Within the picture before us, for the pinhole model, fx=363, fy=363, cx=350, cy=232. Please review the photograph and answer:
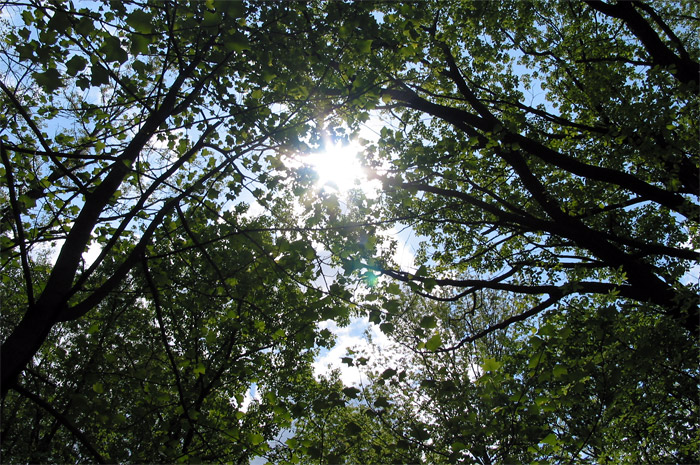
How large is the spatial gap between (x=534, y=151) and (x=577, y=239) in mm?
1922

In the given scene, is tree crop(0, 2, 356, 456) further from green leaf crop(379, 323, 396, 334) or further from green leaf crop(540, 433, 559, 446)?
green leaf crop(540, 433, 559, 446)

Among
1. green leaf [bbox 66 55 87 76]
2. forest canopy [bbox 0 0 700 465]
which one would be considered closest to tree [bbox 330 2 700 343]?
forest canopy [bbox 0 0 700 465]

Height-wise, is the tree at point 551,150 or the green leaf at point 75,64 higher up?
the tree at point 551,150

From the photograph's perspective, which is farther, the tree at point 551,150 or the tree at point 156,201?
the tree at point 551,150

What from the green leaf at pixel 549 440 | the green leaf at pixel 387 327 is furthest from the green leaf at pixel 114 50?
the green leaf at pixel 549 440

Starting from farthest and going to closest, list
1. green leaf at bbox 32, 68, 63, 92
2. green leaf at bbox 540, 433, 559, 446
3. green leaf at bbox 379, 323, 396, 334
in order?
green leaf at bbox 379, 323, 396, 334
green leaf at bbox 540, 433, 559, 446
green leaf at bbox 32, 68, 63, 92

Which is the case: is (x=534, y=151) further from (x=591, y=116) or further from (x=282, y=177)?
(x=282, y=177)

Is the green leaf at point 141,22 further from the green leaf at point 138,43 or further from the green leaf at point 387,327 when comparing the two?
the green leaf at point 387,327

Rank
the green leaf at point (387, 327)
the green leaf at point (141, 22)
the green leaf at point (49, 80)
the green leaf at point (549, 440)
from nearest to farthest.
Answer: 1. the green leaf at point (141, 22)
2. the green leaf at point (49, 80)
3. the green leaf at point (549, 440)
4. the green leaf at point (387, 327)

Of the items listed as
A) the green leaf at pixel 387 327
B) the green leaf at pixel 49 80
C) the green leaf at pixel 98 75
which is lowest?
the green leaf at pixel 387 327

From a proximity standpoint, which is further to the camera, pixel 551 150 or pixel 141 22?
pixel 551 150

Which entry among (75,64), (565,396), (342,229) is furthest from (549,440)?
(75,64)

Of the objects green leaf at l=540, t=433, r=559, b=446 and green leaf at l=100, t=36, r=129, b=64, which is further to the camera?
green leaf at l=540, t=433, r=559, b=446

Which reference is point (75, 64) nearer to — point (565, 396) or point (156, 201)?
point (156, 201)
